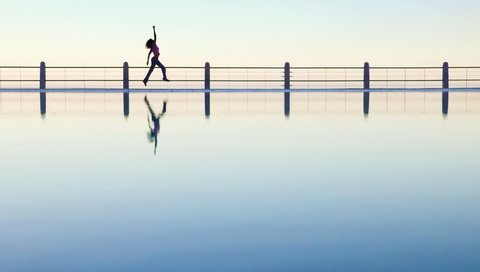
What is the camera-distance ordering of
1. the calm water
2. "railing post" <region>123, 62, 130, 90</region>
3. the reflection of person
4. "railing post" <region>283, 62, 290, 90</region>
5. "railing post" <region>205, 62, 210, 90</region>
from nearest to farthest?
1. the calm water
2. the reflection of person
3. "railing post" <region>123, 62, 130, 90</region>
4. "railing post" <region>205, 62, 210, 90</region>
5. "railing post" <region>283, 62, 290, 90</region>

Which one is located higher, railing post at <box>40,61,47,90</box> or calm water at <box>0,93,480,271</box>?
railing post at <box>40,61,47,90</box>

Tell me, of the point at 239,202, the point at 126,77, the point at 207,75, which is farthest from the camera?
the point at 207,75

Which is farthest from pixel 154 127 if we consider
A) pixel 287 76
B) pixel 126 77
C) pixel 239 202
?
pixel 287 76

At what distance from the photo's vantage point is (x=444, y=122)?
12.4 meters

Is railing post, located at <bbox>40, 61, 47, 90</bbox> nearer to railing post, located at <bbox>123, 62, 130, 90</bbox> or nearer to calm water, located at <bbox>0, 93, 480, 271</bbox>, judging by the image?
railing post, located at <bbox>123, 62, 130, 90</bbox>

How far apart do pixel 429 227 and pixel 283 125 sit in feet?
24.8

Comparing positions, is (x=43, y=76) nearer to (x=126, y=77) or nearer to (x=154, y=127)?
(x=126, y=77)

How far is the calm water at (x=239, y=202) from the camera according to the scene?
11.4ft

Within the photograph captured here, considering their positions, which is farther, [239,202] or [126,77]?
[126,77]

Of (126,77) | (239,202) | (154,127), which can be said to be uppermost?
(126,77)

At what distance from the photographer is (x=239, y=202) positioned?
4.82m

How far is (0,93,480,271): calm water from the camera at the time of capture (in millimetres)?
3488

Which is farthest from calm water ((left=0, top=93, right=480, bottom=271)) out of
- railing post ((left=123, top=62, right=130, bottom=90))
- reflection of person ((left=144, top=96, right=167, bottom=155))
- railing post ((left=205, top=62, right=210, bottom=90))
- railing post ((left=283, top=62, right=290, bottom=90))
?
railing post ((left=283, top=62, right=290, bottom=90))

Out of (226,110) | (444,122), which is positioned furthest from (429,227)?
(226,110)
